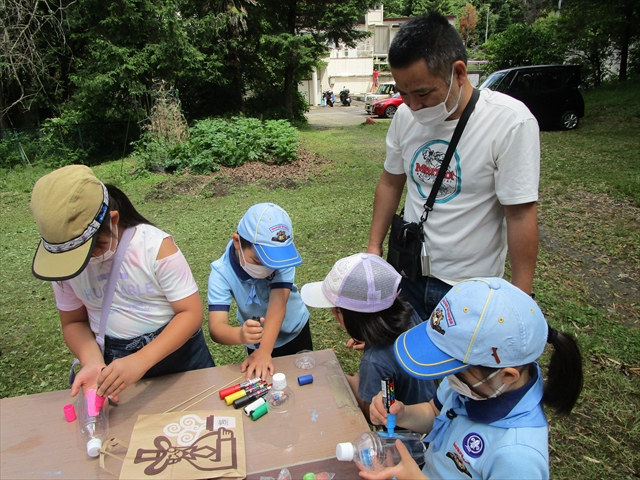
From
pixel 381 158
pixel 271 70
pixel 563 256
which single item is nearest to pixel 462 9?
pixel 271 70

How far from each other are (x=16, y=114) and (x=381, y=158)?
12.5 m

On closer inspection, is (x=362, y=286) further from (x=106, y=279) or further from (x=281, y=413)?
(x=106, y=279)

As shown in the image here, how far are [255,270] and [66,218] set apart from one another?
79cm

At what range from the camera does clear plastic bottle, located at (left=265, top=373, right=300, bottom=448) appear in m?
1.38

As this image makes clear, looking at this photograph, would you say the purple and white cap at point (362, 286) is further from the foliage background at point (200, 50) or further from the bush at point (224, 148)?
the foliage background at point (200, 50)

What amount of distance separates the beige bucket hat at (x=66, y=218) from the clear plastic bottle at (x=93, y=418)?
45cm

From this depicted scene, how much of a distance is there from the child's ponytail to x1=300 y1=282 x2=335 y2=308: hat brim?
0.76m

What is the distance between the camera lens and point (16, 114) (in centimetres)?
1395

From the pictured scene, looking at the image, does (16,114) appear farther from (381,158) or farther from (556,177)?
(556,177)

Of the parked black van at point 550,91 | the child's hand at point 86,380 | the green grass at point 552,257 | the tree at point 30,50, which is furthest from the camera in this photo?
the parked black van at point 550,91

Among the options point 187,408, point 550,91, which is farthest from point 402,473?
point 550,91

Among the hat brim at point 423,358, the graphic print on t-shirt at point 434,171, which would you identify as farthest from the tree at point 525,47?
the hat brim at point 423,358

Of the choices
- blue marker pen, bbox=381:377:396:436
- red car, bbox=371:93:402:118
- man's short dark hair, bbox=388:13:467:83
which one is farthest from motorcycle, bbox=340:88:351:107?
blue marker pen, bbox=381:377:396:436

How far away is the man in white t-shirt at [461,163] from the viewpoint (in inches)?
62.4
